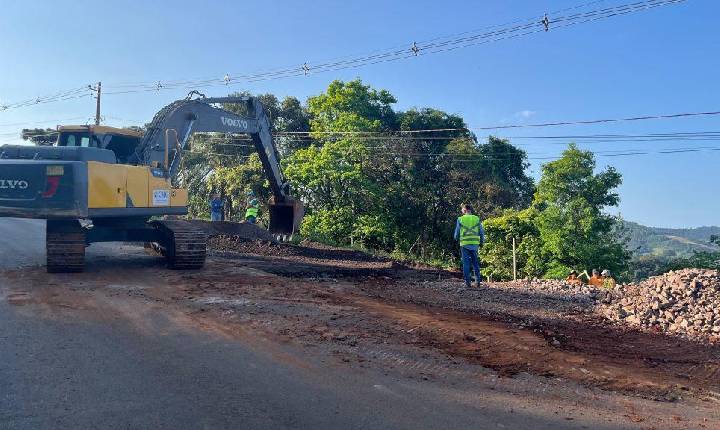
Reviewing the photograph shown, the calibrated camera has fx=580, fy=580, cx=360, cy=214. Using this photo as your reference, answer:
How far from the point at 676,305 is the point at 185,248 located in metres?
8.94

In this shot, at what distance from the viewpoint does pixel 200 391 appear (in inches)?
192

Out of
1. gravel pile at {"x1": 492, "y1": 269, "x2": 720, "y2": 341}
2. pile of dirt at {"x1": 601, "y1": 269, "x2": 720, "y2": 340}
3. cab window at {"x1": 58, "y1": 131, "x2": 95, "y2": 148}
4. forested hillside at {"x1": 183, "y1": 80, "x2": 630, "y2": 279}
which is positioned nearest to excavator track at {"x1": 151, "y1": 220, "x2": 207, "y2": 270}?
cab window at {"x1": 58, "y1": 131, "x2": 95, "y2": 148}

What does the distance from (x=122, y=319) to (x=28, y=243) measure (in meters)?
10.5

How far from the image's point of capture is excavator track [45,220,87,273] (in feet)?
35.6

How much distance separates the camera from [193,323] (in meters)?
7.28

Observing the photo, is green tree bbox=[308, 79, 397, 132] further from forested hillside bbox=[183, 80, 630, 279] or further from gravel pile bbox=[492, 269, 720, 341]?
gravel pile bbox=[492, 269, 720, 341]

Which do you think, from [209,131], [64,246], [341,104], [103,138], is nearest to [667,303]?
[64,246]

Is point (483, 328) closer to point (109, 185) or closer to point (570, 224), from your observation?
point (109, 185)

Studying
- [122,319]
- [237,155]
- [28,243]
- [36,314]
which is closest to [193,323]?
[122,319]

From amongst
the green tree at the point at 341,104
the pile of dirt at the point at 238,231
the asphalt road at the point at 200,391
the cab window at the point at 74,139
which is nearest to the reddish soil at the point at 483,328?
the asphalt road at the point at 200,391

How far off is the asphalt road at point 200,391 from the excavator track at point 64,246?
449 cm

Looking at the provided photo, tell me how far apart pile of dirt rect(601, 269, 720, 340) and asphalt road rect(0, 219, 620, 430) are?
4523 millimetres

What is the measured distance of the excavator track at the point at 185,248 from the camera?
1183cm

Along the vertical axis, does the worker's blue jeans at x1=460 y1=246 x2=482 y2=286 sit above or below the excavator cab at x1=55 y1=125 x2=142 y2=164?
below
